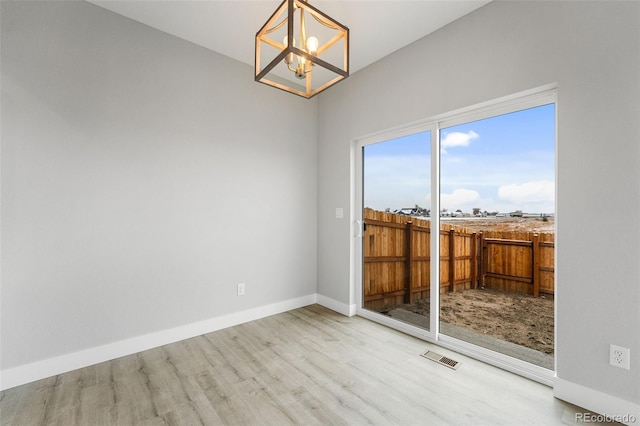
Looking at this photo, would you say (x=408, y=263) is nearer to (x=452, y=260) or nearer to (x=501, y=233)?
(x=452, y=260)

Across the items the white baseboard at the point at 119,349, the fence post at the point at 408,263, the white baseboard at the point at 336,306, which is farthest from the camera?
the white baseboard at the point at 336,306

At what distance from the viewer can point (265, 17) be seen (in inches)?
93.9

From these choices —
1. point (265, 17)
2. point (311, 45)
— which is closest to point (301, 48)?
point (311, 45)

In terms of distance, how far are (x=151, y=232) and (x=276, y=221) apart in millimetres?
1332

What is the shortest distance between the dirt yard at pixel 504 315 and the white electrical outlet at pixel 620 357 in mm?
381

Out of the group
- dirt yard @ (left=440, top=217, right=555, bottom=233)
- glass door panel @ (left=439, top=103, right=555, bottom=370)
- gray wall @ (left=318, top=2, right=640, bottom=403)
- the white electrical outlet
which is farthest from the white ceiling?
the white electrical outlet

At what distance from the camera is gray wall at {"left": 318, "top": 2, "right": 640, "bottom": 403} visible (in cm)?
160

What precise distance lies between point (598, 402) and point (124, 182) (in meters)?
3.75

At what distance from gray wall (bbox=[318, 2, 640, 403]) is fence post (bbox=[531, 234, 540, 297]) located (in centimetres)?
23

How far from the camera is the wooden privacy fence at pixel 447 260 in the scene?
211 centimetres

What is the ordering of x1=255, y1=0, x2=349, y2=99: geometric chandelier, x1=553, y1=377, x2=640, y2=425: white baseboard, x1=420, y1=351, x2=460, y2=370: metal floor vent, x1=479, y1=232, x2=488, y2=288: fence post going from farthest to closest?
1. x1=479, y1=232, x2=488, y2=288: fence post
2. x1=420, y1=351, x2=460, y2=370: metal floor vent
3. x1=553, y1=377, x2=640, y2=425: white baseboard
4. x1=255, y1=0, x2=349, y2=99: geometric chandelier

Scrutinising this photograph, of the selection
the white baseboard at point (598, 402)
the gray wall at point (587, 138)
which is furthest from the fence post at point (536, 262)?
the white baseboard at point (598, 402)

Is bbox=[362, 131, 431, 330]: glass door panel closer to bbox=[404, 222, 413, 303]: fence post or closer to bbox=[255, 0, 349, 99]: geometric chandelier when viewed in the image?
bbox=[404, 222, 413, 303]: fence post

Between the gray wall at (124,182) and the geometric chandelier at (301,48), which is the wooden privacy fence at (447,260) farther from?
the geometric chandelier at (301,48)
